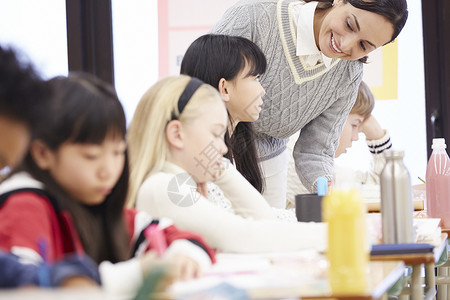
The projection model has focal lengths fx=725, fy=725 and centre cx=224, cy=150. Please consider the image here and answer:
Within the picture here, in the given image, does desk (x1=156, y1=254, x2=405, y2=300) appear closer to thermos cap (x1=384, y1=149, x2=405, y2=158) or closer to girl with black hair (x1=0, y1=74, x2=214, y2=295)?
girl with black hair (x1=0, y1=74, x2=214, y2=295)

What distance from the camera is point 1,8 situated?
3809mm

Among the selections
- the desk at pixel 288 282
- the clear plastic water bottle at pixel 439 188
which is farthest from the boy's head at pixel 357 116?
the desk at pixel 288 282

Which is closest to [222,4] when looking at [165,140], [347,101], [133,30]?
[133,30]

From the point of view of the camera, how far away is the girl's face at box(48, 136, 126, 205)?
3.70 feet

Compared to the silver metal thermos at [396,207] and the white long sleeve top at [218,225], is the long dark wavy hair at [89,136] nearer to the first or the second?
the white long sleeve top at [218,225]

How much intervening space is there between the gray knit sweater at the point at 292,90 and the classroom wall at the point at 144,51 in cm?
106

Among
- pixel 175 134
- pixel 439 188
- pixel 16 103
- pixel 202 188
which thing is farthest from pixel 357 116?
pixel 16 103

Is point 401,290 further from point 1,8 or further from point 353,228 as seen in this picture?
point 1,8

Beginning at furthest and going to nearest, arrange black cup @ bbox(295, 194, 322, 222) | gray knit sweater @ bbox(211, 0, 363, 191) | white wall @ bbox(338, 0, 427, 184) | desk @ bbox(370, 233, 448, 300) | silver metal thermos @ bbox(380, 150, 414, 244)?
white wall @ bbox(338, 0, 427, 184) → gray knit sweater @ bbox(211, 0, 363, 191) → black cup @ bbox(295, 194, 322, 222) → silver metal thermos @ bbox(380, 150, 414, 244) → desk @ bbox(370, 233, 448, 300)

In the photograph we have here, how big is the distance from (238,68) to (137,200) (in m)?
0.75

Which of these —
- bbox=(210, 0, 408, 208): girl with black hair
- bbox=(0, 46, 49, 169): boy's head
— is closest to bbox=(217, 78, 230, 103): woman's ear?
bbox=(210, 0, 408, 208): girl with black hair

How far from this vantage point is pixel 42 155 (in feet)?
3.73

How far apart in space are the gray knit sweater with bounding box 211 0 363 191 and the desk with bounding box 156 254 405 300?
1239 mm

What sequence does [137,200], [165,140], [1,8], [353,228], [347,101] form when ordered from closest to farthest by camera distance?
[353,228], [137,200], [165,140], [347,101], [1,8]
